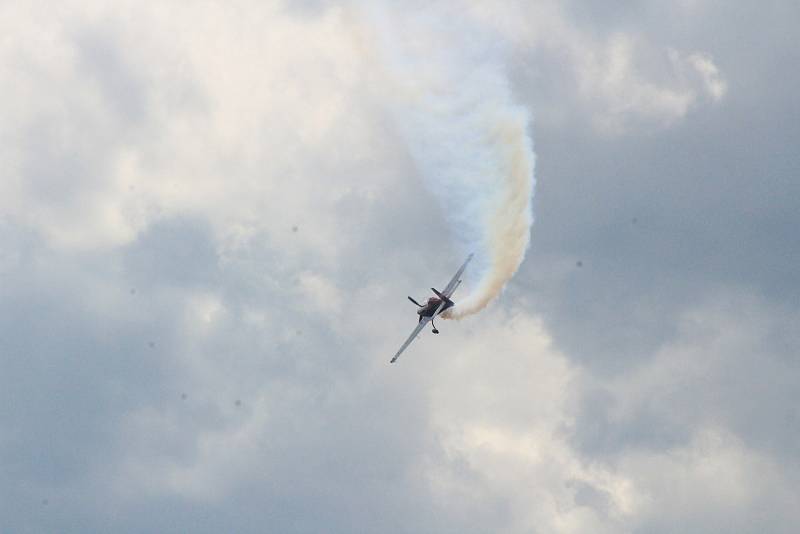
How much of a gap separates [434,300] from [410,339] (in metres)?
5.96

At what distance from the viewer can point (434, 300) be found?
158 metres

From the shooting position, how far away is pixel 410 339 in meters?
161

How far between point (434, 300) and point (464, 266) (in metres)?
9.27

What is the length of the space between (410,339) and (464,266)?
48.2 ft

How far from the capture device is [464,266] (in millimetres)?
150375

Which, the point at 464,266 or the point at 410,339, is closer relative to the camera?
the point at 464,266
